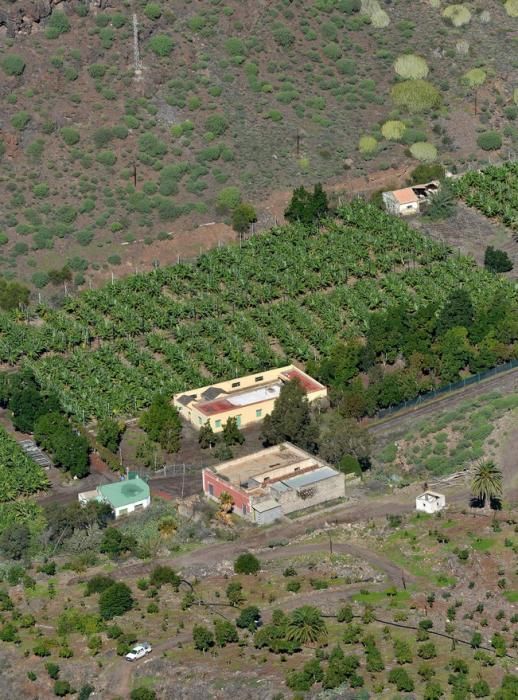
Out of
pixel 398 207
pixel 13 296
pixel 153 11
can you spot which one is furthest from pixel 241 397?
pixel 153 11

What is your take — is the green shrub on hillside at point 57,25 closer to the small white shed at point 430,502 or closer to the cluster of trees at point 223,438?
the cluster of trees at point 223,438

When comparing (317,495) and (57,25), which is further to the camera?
(57,25)

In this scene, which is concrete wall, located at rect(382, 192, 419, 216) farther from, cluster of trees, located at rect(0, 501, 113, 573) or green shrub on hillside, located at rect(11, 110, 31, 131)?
cluster of trees, located at rect(0, 501, 113, 573)

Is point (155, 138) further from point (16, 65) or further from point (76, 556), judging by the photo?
point (76, 556)

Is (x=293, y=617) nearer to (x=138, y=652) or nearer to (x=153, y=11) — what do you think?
(x=138, y=652)

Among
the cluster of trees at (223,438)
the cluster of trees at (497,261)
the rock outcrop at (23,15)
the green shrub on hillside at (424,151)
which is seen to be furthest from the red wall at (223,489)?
the rock outcrop at (23,15)

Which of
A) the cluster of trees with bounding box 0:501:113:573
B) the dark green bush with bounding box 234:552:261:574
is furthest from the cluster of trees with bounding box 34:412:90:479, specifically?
the dark green bush with bounding box 234:552:261:574
